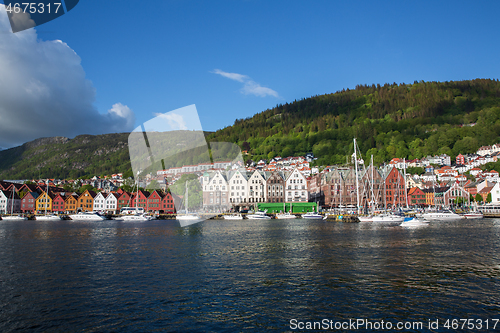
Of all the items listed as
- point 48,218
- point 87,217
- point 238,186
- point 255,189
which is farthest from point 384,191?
point 48,218

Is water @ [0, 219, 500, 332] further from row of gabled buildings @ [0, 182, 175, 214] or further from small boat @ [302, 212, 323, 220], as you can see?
row of gabled buildings @ [0, 182, 175, 214]

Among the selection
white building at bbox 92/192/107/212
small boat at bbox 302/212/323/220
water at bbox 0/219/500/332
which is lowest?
small boat at bbox 302/212/323/220

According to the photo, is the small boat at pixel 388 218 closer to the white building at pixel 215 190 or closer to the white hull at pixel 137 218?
the white building at pixel 215 190

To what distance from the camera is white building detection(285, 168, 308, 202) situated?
302ft

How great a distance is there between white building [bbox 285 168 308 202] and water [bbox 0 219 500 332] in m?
66.5

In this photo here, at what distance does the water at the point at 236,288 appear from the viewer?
37.4ft

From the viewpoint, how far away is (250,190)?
90.8 meters

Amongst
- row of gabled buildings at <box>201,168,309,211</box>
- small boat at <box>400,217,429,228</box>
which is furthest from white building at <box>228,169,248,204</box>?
small boat at <box>400,217,429,228</box>

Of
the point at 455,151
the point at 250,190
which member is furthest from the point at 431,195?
the point at 455,151

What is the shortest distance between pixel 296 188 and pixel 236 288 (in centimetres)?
7872

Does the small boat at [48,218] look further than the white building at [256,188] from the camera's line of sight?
No

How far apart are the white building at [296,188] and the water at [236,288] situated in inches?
2619

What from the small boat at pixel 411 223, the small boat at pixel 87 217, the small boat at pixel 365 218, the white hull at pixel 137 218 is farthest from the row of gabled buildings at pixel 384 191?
the small boat at pixel 87 217

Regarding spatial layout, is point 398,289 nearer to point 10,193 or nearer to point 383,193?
point 383,193
